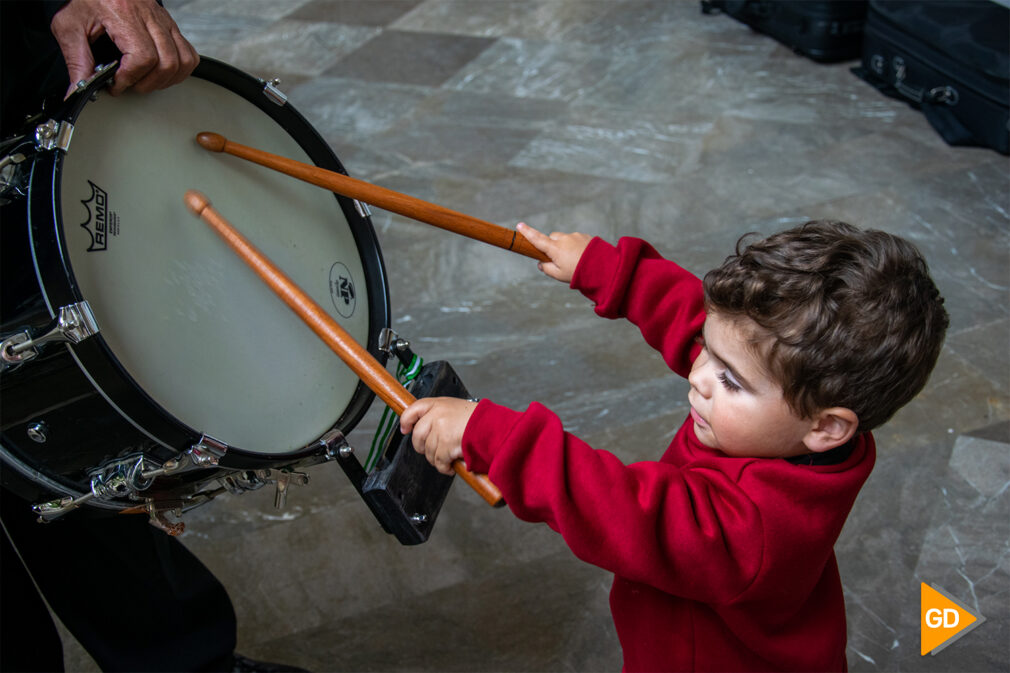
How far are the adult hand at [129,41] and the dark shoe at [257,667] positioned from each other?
815mm

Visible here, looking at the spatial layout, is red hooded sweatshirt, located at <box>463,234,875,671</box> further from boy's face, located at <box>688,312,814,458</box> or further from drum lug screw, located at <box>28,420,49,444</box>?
drum lug screw, located at <box>28,420,49,444</box>

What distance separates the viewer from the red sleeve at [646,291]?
1079 mm

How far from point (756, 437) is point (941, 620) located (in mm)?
746

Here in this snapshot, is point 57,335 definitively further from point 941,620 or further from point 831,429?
point 941,620

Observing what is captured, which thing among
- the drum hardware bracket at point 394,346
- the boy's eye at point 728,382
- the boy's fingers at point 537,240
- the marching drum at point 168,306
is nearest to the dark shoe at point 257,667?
the marching drum at point 168,306

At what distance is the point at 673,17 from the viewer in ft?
11.4

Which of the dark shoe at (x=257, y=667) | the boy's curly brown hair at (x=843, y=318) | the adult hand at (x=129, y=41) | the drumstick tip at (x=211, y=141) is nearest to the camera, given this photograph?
the boy's curly brown hair at (x=843, y=318)

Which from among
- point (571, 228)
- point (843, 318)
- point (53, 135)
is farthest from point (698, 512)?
point (571, 228)

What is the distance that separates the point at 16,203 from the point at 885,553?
4.32ft

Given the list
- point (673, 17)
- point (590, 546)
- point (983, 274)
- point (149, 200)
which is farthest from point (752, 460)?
point (673, 17)

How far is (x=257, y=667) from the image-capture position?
54.2 inches

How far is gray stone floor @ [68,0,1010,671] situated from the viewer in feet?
4.83

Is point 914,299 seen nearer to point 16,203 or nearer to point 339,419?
point 339,419

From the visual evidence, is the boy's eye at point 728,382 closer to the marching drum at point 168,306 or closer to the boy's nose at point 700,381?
the boy's nose at point 700,381
